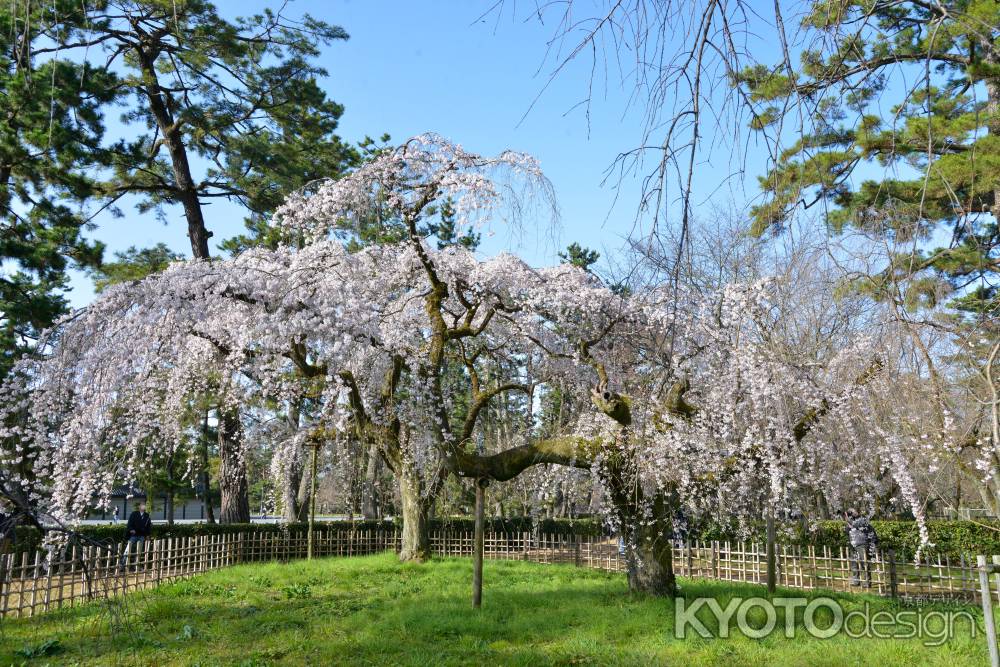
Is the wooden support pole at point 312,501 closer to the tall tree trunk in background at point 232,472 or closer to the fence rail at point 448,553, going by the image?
the fence rail at point 448,553

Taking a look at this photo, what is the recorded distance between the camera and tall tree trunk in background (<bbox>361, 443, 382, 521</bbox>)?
14.0 meters

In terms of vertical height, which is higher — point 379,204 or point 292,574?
point 379,204

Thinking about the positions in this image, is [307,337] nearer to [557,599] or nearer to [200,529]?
[557,599]

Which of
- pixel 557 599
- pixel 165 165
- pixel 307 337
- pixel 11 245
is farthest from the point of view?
pixel 165 165

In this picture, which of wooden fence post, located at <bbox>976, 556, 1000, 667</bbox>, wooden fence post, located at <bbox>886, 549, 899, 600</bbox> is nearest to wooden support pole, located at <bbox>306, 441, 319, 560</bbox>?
wooden fence post, located at <bbox>886, 549, 899, 600</bbox>

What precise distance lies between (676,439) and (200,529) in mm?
13448

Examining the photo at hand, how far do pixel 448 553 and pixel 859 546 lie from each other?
988cm

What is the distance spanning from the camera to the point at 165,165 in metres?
15.8

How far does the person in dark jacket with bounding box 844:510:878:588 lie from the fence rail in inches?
6.5

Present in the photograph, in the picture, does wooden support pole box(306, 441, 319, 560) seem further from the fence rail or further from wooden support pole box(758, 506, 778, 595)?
wooden support pole box(758, 506, 778, 595)

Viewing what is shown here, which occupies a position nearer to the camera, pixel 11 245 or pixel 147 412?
pixel 147 412

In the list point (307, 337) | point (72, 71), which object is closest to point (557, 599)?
point (307, 337)

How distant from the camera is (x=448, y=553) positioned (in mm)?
17453

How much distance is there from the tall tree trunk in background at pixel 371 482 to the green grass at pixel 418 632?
3.58 m
